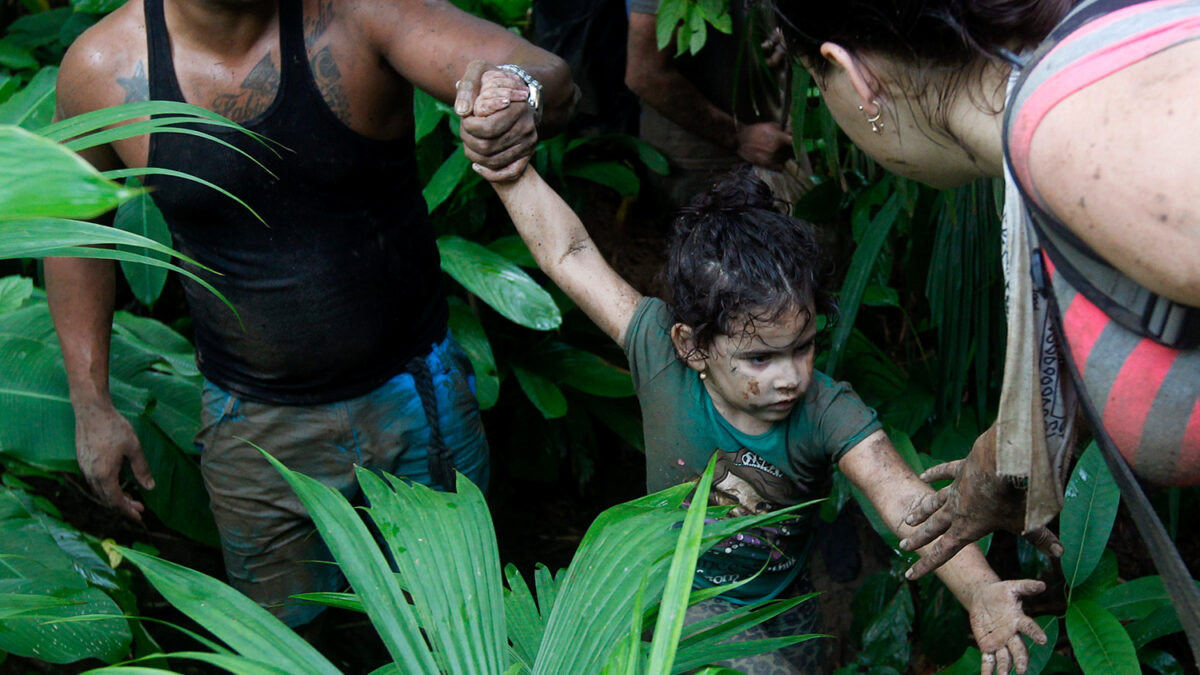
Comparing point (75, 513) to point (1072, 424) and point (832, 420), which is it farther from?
point (1072, 424)

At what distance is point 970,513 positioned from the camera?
1289 mm

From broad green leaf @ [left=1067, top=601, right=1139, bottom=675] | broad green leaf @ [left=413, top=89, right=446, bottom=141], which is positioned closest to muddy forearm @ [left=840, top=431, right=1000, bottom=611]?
broad green leaf @ [left=1067, top=601, right=1139, bottom=675]

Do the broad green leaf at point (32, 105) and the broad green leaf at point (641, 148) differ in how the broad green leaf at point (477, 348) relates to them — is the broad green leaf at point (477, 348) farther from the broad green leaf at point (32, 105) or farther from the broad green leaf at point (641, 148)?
the broad green leaf at point (32, 105)

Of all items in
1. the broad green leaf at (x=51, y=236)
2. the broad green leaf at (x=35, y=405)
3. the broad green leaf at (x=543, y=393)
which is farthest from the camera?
the broad green leaf at (x=543, y=393)

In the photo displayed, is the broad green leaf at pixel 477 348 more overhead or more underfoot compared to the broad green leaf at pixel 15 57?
more underfoot

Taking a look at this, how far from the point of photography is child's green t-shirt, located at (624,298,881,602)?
1628mm

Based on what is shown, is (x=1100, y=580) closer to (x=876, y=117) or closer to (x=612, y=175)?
(x=876, y=117)

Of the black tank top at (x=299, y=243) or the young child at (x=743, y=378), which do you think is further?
the black tank top at (x=299, y=243)

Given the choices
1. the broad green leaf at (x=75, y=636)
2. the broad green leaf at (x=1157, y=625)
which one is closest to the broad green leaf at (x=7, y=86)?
the broad green leaf at (x=75, y=636)

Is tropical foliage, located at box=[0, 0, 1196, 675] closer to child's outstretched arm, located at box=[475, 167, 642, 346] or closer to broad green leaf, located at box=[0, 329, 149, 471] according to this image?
broad green leaf, located at box=[0, 329, 149, 471]

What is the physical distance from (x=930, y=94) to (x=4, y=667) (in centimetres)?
264

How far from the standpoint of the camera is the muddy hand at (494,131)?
159 cm

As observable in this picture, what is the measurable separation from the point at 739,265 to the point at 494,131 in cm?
43

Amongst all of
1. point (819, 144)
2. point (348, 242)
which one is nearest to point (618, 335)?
point (348, 242)
